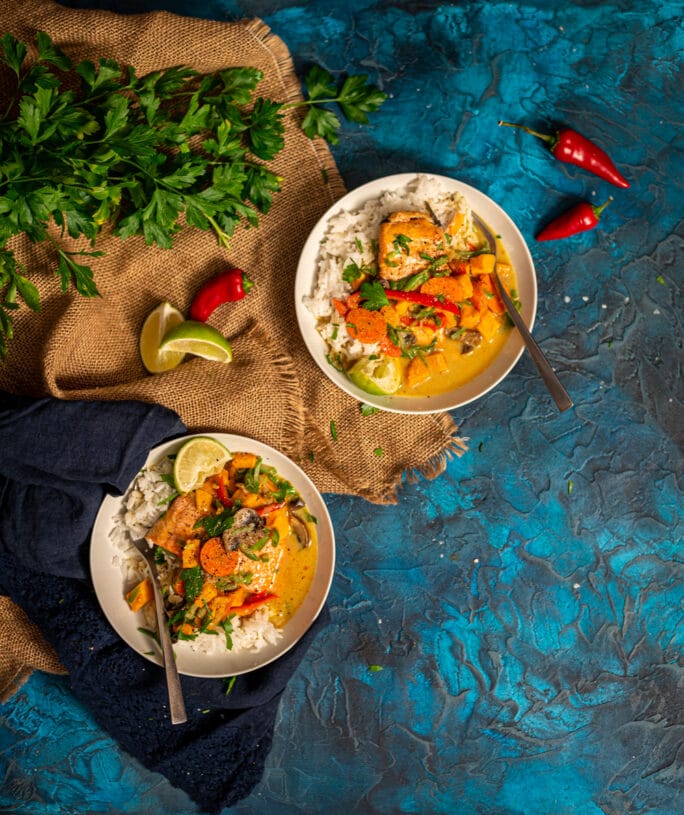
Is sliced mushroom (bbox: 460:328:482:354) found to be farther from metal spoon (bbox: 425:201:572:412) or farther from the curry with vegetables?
the curry with vegetables

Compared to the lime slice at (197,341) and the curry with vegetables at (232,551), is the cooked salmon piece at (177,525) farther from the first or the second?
the lime slice at (197,341)

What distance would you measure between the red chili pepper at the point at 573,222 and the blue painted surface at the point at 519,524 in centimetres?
10

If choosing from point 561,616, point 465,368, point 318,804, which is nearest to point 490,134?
point 465,368

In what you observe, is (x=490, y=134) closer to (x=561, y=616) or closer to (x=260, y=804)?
(x=561, y=616)

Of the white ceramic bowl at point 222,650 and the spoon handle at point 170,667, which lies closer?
the spoon handle at point 170,667

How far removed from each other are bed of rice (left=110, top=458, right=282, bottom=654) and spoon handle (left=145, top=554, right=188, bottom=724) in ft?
0.43

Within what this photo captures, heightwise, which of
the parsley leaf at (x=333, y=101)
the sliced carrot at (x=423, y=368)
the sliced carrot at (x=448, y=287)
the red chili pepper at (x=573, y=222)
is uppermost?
the parsley leaf at (x=333, y=101)

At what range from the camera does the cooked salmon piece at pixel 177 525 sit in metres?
3.97

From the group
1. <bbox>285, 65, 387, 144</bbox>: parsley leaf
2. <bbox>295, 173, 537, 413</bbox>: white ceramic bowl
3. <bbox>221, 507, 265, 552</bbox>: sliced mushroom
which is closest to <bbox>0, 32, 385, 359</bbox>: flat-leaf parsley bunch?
<bbox>285, 65, 387, 144</bbox>: parsley leaf

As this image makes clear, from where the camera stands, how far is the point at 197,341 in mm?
3975

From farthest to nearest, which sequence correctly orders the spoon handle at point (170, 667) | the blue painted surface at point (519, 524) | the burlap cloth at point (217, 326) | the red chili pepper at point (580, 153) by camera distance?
the blue painted surface at point (519, 524)
the red chili pepper at point (580, 153)
the burlap cloth at point (217, 326)
the spoon handle at point (170, 667)

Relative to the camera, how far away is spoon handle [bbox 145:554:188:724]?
12.7ft

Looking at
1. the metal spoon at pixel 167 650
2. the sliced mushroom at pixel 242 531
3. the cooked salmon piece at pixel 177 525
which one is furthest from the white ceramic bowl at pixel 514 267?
the metal spoon at pixel 167 650

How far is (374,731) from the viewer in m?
4.52
